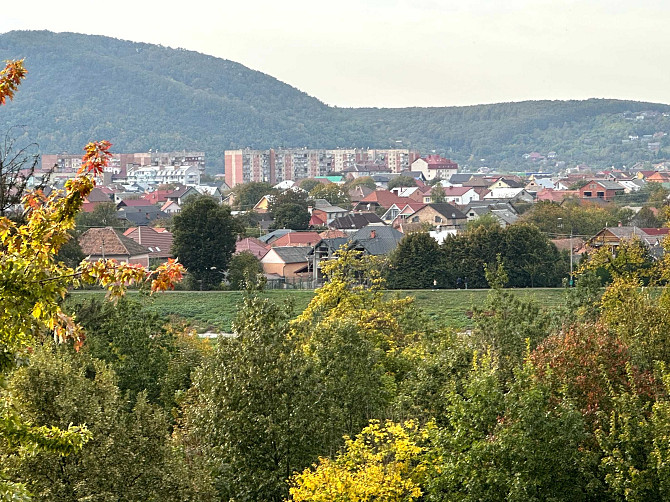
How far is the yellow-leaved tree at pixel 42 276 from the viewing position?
7.67m

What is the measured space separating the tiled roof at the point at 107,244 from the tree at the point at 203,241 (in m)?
7.21

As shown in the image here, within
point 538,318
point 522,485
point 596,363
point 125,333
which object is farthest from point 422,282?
point 522,485

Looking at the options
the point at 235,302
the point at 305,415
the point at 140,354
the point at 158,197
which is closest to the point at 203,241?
the point at 235,302

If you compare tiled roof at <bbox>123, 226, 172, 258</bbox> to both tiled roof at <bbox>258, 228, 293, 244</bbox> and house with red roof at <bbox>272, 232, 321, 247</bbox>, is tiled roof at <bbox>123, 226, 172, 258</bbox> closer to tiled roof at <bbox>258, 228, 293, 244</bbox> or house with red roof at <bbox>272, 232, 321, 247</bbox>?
tiled roof at <bbox>258, 228, 293, 244</bbox>

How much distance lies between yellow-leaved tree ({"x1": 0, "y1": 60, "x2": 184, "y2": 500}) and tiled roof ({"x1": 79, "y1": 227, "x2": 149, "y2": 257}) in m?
60.0

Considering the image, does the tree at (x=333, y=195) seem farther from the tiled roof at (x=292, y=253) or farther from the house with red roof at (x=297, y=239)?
the tiled roof at (x=292, y=253)

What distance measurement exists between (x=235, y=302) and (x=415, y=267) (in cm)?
1365

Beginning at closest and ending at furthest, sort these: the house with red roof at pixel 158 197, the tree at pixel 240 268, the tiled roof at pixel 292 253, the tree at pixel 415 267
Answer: the tree at pixel 240 268 → the tree at pixel 415 267 → the tiled roof at pixel 292 253 → the house with red roof at pixel 158 197

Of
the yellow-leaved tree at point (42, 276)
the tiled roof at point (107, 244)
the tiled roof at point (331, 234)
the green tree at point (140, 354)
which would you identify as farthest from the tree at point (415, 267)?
the yellow-leaved tree at point (42, 276)

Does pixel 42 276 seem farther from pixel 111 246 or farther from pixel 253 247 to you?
pixel 253 247

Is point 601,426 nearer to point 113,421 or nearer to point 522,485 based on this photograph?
point 522,485

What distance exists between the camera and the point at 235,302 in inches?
2141

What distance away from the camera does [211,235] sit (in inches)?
2477

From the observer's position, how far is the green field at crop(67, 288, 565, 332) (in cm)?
4959
